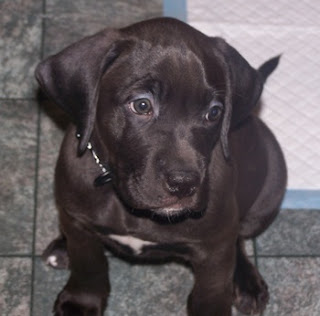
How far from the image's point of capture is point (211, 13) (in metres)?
5.00

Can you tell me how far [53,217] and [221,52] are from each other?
1.44m

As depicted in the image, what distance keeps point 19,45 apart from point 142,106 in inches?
79.8

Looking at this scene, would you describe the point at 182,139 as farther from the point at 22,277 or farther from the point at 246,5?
the point at 246,5

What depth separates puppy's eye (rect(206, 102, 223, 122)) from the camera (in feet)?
10.4

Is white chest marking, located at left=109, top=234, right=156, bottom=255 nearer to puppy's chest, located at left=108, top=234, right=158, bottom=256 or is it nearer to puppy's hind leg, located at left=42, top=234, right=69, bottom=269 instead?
puppy's chest, located at left=108, top=234, right=158, bottom=256

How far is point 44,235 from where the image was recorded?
424 cm

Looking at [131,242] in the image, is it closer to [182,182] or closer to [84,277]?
[84,277]

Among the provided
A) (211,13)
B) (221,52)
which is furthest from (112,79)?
(211,13)

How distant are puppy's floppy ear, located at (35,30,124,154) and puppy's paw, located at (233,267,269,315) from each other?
125 cm

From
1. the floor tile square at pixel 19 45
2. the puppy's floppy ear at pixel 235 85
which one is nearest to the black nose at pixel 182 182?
the puppy's floppy ear at pixel 235 85

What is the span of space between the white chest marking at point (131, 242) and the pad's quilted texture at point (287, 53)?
48.1 inches

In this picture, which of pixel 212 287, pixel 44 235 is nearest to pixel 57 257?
pixel 44 235

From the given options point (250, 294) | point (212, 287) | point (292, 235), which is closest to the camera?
point (212, 287)

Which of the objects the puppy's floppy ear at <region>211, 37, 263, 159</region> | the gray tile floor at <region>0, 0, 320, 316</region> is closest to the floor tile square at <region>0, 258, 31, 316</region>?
the gray tile floor at <region>0, 0, 320, 316</region>
